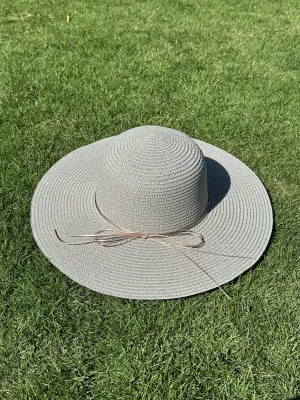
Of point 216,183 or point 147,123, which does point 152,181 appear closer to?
point 216,183

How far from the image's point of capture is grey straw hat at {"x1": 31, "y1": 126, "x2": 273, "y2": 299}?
2.13 m

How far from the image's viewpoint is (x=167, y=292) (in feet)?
6.80

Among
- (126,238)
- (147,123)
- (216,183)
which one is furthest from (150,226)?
(147,123)

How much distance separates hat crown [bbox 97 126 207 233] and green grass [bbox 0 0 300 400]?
16.0 inches

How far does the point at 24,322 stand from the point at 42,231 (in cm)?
48

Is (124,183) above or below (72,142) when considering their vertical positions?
above

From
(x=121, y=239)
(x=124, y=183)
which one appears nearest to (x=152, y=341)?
(x=121, y=239)

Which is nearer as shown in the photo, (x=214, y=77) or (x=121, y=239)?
(x=121, y=239)

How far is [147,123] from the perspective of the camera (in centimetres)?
358

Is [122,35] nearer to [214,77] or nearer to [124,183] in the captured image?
[214,77]

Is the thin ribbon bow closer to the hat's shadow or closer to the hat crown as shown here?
the hat crown

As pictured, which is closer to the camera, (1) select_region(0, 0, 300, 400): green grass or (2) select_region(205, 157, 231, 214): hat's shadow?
(1) select_region(0, 0, 300, 400): green grass

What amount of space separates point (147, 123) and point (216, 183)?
1130mm

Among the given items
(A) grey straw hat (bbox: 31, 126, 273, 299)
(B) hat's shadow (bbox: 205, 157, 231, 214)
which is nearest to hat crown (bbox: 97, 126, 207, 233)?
(A) grey straw hat (bbox: 31, 126, 273, 299)
